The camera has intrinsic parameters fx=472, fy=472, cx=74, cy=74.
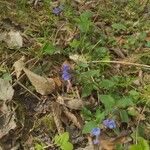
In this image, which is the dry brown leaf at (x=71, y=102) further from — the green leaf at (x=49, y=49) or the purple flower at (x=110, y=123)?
the green leaf at (x=49, y=49)

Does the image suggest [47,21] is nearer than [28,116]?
No

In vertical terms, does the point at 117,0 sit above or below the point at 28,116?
above

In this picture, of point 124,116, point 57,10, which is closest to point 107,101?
point 124,116

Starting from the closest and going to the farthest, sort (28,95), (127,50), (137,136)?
(137,136)
(28,95)
(127,50)

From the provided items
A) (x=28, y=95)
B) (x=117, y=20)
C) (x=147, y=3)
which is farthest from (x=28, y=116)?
(x=147, y=3)

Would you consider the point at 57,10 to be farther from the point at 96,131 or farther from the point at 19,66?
the point at 96,131

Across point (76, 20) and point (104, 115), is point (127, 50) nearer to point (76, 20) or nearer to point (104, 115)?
point (76, 20)

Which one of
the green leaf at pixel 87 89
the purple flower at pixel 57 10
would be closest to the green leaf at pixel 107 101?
the green leaf at pixel 87 89
